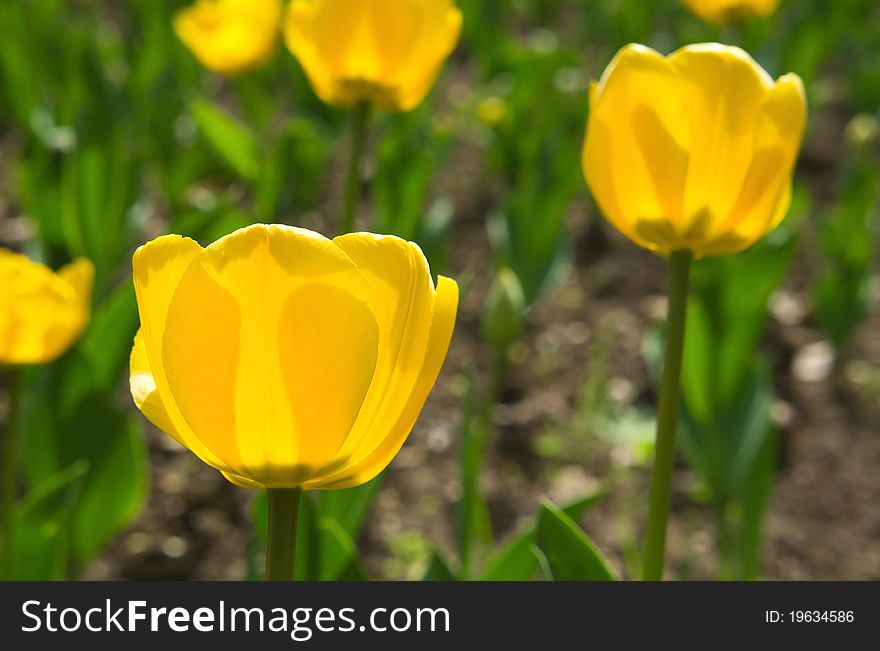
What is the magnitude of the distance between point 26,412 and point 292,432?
1.26 m

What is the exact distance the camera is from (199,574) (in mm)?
1899

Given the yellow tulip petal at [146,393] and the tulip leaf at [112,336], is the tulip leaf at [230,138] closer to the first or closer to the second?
the tulip leaf at [112,336]

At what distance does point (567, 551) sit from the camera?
105 cm

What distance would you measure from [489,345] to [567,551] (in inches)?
45.2

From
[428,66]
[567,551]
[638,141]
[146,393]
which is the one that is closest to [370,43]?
[428,66]

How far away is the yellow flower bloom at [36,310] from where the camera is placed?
1.31m

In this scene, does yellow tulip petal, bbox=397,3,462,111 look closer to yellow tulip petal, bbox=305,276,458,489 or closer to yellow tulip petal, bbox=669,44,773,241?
yellow tulip petal, bbox=669,44,773,241

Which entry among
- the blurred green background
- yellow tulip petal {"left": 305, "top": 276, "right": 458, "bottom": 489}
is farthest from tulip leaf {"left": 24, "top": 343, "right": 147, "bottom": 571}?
yellow tulip petal {"left": 305, "top": 276, "right": 458, "bottom": 489}

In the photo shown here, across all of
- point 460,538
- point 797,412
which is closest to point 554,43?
point 797,412

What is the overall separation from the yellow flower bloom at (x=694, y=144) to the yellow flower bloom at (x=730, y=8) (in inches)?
71.0

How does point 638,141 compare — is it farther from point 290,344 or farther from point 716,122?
point 290,344

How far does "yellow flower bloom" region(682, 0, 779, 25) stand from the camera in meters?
2.69

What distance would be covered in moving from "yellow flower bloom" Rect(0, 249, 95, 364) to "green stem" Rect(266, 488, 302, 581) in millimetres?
673

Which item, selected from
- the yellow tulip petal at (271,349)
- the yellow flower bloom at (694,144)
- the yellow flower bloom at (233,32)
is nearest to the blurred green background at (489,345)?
the yellow flower bloom at (233,32)
